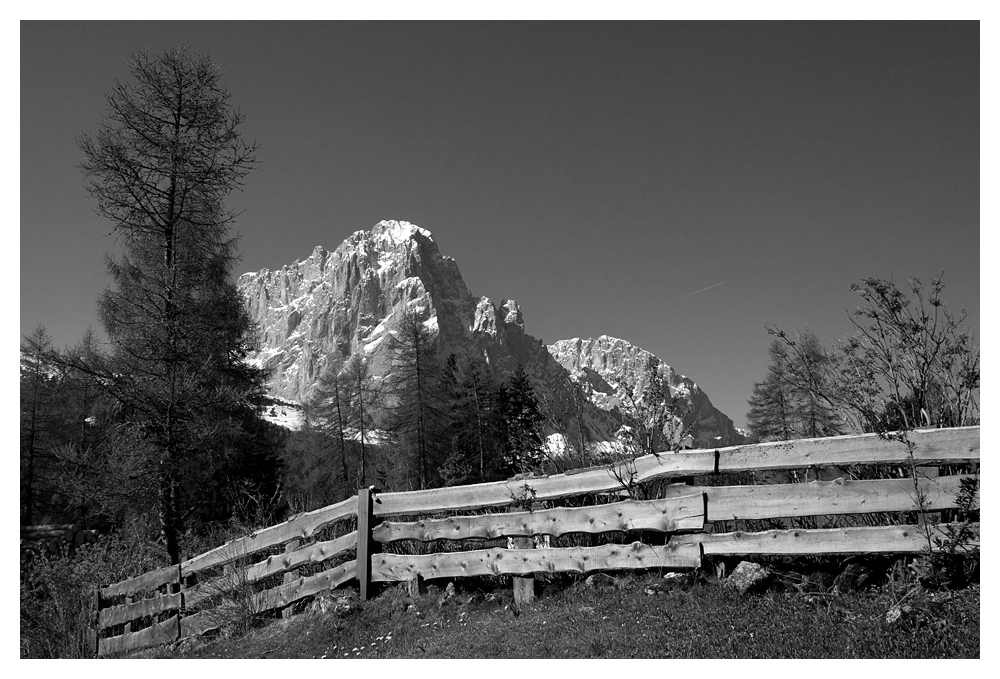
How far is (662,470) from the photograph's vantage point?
5375 millimetres

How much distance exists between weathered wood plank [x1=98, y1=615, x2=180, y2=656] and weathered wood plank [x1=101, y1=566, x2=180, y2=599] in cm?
45

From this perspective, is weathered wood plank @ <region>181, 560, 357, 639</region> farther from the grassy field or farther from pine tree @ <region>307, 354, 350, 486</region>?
pine tree @ <region>307, 354, 350, 486</region>

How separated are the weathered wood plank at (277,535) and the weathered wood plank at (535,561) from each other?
712 mm

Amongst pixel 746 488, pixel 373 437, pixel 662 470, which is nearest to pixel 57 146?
pixel 662 470

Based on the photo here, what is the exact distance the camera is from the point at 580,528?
5613 millimetres

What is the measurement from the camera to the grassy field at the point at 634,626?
13.0 ft

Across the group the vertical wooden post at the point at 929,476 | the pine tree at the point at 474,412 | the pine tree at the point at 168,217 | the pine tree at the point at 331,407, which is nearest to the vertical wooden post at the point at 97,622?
the pine tree at the point at 168,217

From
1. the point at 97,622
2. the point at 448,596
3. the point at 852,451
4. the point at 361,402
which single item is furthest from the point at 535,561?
the point at 361,402

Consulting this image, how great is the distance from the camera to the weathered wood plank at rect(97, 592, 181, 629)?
25.9 ft

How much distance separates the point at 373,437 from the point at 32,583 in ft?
72.0

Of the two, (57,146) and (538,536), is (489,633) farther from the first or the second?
(57,146)

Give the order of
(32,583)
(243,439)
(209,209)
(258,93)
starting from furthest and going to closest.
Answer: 1. (243,439)
2. (209,209)
3. (258,93)
4. (32,583)

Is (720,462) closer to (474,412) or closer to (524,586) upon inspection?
(524,586)

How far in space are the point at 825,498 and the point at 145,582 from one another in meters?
7.99
